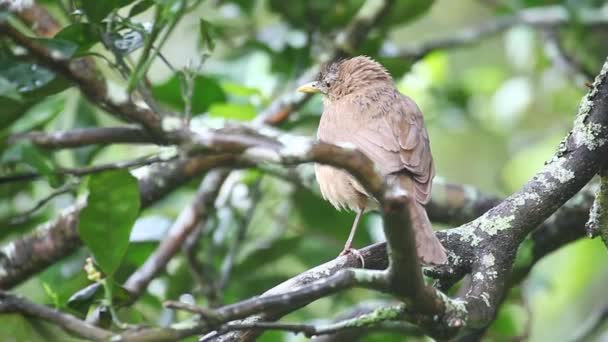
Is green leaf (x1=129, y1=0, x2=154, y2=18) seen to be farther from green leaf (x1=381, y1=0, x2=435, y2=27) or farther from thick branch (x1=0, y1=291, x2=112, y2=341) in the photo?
green leaf (x1=381, y1=0, x2=435, y2=27)

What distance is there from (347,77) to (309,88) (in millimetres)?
238

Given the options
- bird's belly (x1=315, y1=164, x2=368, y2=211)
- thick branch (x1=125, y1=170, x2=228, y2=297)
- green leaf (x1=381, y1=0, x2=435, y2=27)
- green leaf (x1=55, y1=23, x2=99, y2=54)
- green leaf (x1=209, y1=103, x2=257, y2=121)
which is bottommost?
thick branch (x1=125, y1=170, x2=228, y2=297)

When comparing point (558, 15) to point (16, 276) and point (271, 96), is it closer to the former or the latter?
point (271, 96)

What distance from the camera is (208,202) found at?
181 inches

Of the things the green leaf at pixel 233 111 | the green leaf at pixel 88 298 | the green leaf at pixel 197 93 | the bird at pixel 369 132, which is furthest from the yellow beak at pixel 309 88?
the green leaf at pixel 88 298

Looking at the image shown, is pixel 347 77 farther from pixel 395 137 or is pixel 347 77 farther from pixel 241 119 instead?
pixel 395 137

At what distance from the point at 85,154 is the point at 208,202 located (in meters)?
0.69

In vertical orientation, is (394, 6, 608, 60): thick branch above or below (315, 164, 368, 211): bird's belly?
above

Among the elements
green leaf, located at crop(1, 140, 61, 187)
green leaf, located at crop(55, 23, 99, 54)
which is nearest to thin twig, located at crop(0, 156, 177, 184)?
green leaf, located at crop(1, 140, 61, 187)

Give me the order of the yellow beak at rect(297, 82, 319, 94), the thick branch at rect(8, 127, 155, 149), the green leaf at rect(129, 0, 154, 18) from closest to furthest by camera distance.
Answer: the thick branch at rect(8, 127, 155, 149), the green leaf at rect(129, 0, 154, 18), the yellow beak at rect(297, 82, 319, 94)

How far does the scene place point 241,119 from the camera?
16.3 ft

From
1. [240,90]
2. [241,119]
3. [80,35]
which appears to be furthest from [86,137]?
[241,119]

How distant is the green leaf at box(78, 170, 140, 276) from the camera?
8.83ft

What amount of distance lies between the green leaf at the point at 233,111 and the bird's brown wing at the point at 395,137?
58 centimetres
